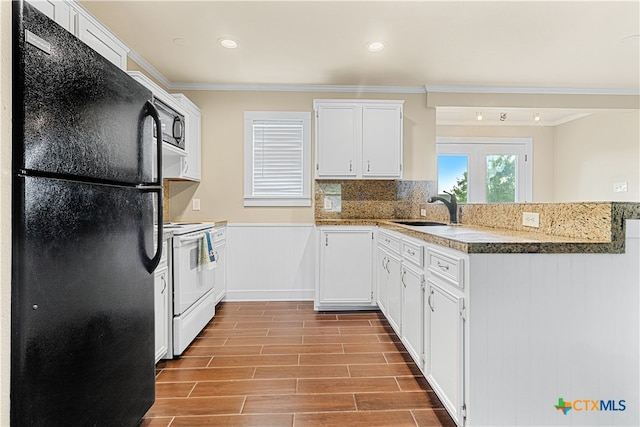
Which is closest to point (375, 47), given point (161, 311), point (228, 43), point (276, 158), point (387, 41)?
point (387, 41)

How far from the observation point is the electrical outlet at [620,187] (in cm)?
417

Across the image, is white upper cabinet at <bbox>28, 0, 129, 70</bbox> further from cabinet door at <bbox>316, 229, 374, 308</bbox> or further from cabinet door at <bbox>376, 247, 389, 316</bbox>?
cabinet door at <bbox>376, 247, 389, 316</bbox>

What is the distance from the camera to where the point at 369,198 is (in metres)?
4.02

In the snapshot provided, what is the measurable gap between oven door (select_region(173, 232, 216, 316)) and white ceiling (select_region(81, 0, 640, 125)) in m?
1.64

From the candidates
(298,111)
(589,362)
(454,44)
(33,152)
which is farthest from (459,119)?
(33,152)

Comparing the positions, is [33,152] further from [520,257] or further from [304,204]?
[304,204]

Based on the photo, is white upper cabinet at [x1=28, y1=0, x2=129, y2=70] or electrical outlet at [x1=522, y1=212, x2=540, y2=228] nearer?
white upper cabinet at [x1=28, y1=0, x2=129, y2=70]

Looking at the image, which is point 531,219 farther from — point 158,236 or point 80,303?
point 80,303

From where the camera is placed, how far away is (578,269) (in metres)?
1.38

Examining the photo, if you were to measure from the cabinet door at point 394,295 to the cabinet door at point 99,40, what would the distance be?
2.29 meters

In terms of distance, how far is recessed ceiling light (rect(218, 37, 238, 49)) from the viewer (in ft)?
9.43

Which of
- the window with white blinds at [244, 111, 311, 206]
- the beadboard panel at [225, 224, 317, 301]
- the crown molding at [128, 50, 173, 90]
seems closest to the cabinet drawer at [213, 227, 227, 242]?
the beadboard panel at [225, 224, 317, 301]

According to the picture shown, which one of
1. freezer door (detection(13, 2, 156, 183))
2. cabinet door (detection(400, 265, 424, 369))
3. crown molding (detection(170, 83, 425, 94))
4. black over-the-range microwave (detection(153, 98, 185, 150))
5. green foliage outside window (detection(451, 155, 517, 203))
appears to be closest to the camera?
freezer door (detection(13, 2, 156, 183))

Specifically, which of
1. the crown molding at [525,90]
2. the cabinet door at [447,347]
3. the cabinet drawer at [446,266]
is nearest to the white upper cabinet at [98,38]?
the cabinet drawer at [446,266]
